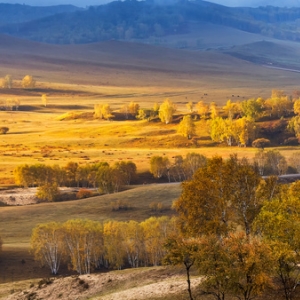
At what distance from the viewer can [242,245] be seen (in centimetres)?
2597

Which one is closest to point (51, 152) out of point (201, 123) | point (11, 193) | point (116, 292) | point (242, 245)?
point (11, 193)

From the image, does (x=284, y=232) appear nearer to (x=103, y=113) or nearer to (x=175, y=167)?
(x=175, y=167)

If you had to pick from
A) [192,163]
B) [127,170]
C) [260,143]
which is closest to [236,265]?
[192,163]

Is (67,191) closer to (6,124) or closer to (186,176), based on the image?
(186,176)

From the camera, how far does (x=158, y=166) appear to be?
351 feet

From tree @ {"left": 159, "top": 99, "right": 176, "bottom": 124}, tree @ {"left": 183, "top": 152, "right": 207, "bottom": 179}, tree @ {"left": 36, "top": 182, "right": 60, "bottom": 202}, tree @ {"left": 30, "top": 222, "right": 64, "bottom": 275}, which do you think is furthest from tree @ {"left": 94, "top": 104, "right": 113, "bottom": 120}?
tree @ {"left": 30, "top": 222, "right": 64, "bottom": 275}

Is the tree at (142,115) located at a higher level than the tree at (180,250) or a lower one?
lower

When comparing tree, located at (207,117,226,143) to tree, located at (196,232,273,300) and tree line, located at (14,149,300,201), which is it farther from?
tree, located at (196,232,273,300)

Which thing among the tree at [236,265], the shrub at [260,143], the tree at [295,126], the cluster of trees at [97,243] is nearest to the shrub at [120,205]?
the cluster of trees at [97,243]

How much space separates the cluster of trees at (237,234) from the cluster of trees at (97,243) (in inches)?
803

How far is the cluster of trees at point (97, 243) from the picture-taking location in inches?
2098

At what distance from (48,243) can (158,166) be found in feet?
181

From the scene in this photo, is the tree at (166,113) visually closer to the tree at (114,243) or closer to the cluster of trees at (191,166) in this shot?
the cluster of trees at (191,166)

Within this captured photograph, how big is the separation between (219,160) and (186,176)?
72.4 metres
